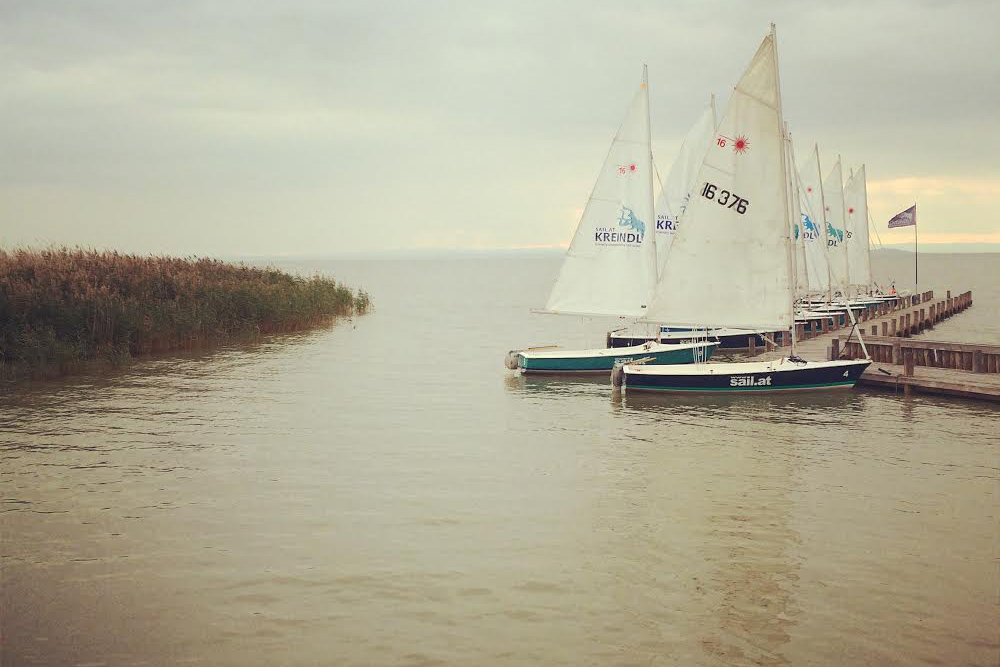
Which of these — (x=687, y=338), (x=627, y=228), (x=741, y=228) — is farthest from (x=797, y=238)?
(x=741, y=228)

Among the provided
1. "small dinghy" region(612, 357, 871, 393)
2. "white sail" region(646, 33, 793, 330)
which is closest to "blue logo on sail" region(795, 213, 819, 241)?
"small dinghy" region(612, 357, 871, 393)

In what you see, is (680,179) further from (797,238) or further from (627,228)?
(797,238)

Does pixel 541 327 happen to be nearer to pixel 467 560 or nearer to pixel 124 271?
pixel 124 271

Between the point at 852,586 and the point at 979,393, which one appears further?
the point at 979,393

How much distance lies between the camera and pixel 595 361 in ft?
104

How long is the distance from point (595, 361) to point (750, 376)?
6.46 m

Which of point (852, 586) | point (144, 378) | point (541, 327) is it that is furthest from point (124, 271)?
point (852, 586)

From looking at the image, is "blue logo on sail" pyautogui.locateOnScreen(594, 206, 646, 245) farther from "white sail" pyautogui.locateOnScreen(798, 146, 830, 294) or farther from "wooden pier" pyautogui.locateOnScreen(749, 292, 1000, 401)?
"white sail" pyautogui.locateOnScreen(798, 146, 830, 294)

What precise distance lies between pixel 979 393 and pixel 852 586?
670 inches

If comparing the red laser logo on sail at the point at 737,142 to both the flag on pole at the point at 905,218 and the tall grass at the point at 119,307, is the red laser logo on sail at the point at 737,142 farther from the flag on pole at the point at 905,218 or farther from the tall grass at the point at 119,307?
the flag on pole at the point at 905,218

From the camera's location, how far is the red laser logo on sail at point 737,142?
84.9 feet

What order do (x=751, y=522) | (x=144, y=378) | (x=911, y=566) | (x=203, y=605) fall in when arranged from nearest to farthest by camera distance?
(x=203, y=605)
(x=911, y=566)
(x=751, y=522)
(x=144, y=378)

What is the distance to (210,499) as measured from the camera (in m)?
15.9

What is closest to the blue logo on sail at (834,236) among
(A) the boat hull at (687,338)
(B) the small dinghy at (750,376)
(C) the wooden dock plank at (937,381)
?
(A) the boat hull at (687,338)
